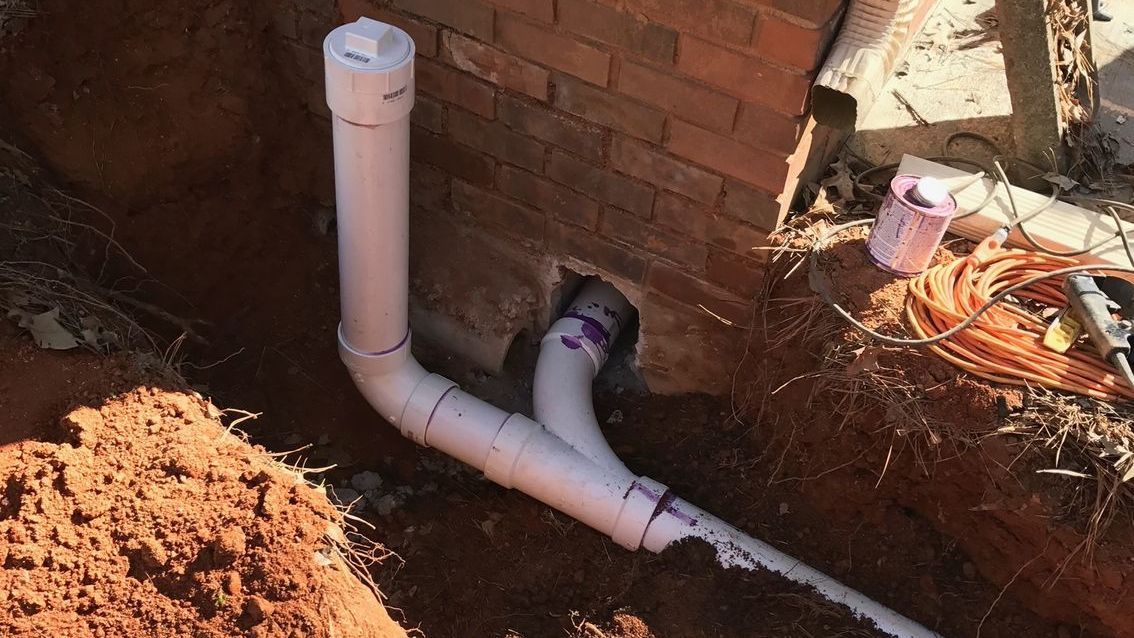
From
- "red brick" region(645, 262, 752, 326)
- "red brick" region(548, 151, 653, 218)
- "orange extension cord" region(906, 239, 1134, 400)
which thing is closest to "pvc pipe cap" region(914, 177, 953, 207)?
"orange extension cord" region(906, 239, 1134, 400)

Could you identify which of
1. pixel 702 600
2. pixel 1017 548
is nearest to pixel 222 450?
pixel 702 600

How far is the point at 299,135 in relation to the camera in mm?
3148

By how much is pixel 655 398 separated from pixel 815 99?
1236mm

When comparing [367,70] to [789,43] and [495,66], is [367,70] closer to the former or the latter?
[495,66]

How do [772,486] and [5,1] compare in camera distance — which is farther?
[772,486]

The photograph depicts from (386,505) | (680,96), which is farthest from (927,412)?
(386,505)

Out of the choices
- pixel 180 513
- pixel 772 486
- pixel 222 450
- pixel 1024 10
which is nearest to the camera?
pixel 180 513

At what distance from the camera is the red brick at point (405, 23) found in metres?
2.69

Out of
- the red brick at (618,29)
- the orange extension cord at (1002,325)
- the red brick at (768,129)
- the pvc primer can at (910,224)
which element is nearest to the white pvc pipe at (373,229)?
the red brick at (618,29)

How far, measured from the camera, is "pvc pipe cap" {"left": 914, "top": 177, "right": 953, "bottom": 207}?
2.32 metres

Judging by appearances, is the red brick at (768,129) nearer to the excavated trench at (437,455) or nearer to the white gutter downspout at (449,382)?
the excavated trench at (437,455)

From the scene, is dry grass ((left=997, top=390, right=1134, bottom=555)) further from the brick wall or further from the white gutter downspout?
the brick wall

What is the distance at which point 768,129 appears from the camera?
2363 millimetres

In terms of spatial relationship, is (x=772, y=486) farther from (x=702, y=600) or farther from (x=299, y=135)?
(x=299, y=135)
